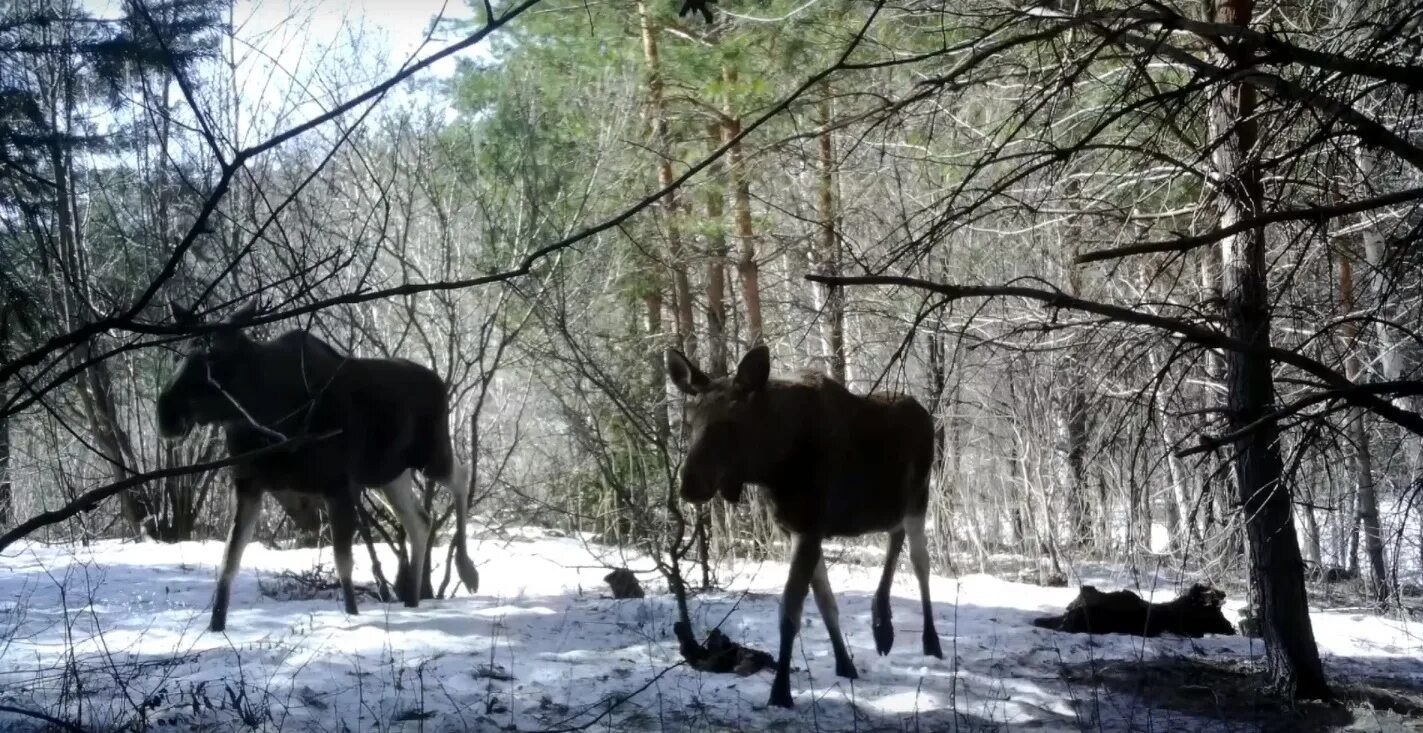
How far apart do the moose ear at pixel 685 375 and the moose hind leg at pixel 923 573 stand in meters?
2.07

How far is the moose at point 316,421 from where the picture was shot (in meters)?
7.36

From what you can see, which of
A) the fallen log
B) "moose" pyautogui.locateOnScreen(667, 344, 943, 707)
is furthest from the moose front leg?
the fallen log

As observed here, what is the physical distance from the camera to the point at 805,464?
6.88m

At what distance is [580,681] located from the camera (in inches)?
253

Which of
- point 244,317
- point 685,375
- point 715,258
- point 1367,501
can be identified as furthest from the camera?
point 715,258

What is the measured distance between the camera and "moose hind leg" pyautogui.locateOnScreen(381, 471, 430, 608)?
8531 mm

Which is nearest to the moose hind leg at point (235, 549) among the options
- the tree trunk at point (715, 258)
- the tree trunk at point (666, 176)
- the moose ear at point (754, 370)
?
the moose ear at point (754, 370)

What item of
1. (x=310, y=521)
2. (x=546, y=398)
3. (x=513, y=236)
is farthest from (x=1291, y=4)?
(x=546, y=398)

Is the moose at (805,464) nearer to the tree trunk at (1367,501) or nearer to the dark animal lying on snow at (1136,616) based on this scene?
the dark animal lying on snow at (1136,616)

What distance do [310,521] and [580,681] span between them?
23.8 feet

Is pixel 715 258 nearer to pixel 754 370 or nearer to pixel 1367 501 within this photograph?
→ pixel 1367 501

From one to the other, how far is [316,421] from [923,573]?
4215mm

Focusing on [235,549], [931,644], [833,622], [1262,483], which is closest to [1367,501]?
[1262,483]

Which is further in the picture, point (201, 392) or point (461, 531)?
point (461, 531)
